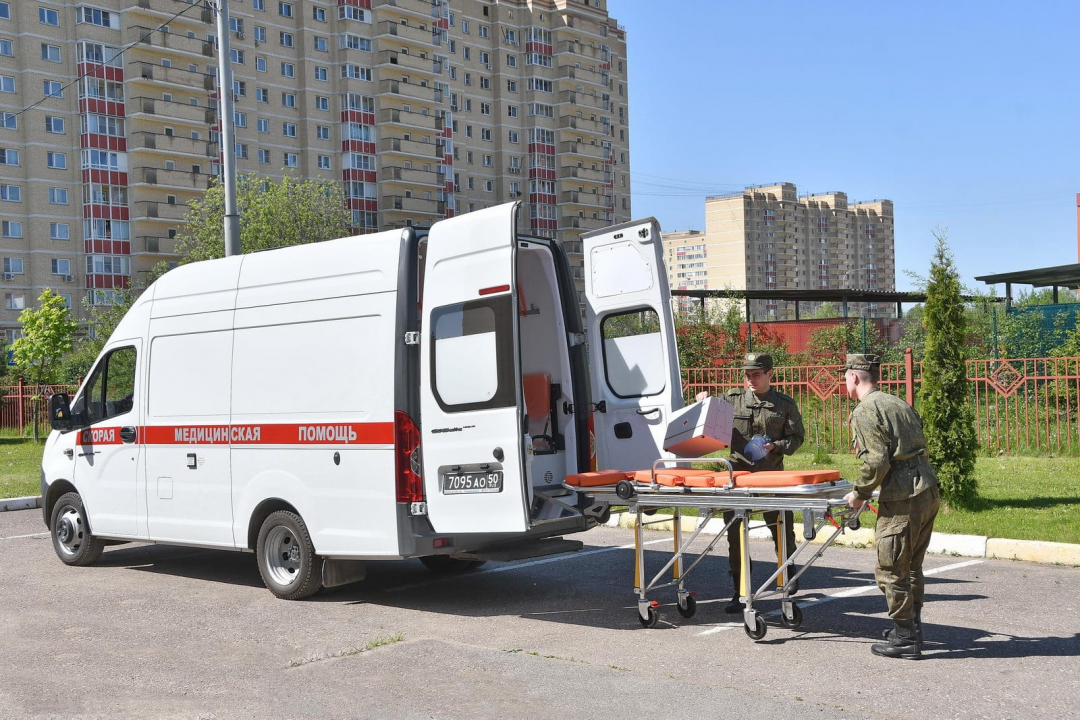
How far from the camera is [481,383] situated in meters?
7.69

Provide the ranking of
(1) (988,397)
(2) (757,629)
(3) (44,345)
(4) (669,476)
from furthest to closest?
1. (3) (44,345)
2. (1) (988,397)
3. (4) (669,476)
4. (2) (757,629)

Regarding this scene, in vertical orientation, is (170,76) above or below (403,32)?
below

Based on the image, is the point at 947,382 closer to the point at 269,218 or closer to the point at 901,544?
the point at 901,544

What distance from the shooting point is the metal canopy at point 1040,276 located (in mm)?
26469

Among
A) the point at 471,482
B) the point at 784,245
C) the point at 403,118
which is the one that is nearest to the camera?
the point at 471,482

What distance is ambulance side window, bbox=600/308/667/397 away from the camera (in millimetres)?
8766

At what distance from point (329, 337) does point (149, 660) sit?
274cm

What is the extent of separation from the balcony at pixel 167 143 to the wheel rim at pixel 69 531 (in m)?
56.3

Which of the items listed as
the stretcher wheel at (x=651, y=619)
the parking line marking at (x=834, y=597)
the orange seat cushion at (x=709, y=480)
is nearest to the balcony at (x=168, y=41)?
the parking line marking at (x=834, y=597)

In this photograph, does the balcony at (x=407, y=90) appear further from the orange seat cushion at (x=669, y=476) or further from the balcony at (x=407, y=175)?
the orange seat cushion at (x=669, y=476)

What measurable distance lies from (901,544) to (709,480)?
1.26 meters

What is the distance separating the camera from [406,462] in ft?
26.1

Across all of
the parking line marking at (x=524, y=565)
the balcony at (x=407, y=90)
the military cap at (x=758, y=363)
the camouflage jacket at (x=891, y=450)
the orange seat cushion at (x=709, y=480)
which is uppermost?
the balcony at (x=407, y=90)

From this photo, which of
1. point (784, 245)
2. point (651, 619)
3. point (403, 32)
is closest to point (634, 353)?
point (651, 619)
